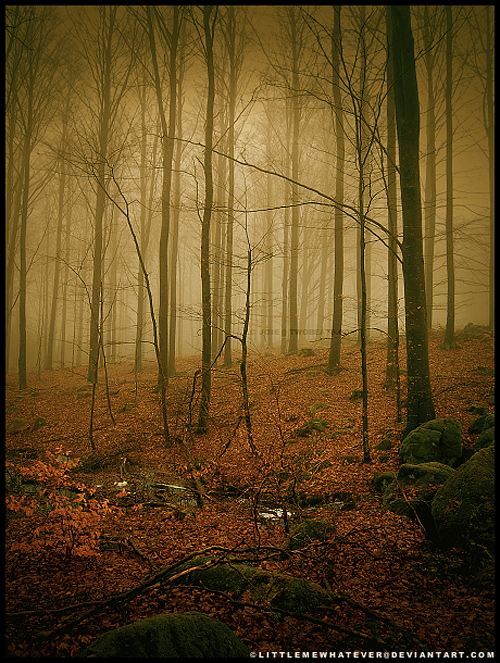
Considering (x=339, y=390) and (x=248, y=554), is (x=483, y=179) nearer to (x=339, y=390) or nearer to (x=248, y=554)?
(x=339, y=390)

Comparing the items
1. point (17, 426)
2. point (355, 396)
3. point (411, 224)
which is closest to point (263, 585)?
point (411, 224)

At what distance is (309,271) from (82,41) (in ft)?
66.3

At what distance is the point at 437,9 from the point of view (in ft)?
35.0

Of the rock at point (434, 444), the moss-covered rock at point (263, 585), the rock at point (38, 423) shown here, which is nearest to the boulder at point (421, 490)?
the rock at point (434, 444)

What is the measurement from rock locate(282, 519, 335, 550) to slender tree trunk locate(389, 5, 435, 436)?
10.2ft

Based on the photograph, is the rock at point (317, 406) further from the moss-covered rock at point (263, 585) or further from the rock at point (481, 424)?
the moss-covered rock at point (263, 585)

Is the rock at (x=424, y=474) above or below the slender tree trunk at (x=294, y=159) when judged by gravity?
below

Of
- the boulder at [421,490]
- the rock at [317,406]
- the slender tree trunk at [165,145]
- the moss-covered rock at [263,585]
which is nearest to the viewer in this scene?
the moss-covered rock at [263,585]

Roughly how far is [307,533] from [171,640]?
2.40 m

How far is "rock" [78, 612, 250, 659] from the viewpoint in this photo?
2.19 m

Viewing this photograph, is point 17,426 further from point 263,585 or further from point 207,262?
point 263,585

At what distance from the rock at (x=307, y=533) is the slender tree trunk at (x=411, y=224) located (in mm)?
3096

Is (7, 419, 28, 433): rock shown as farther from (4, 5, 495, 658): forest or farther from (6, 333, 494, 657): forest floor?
(6, 333, 494, 657): forest floor

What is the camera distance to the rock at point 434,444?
553cm
